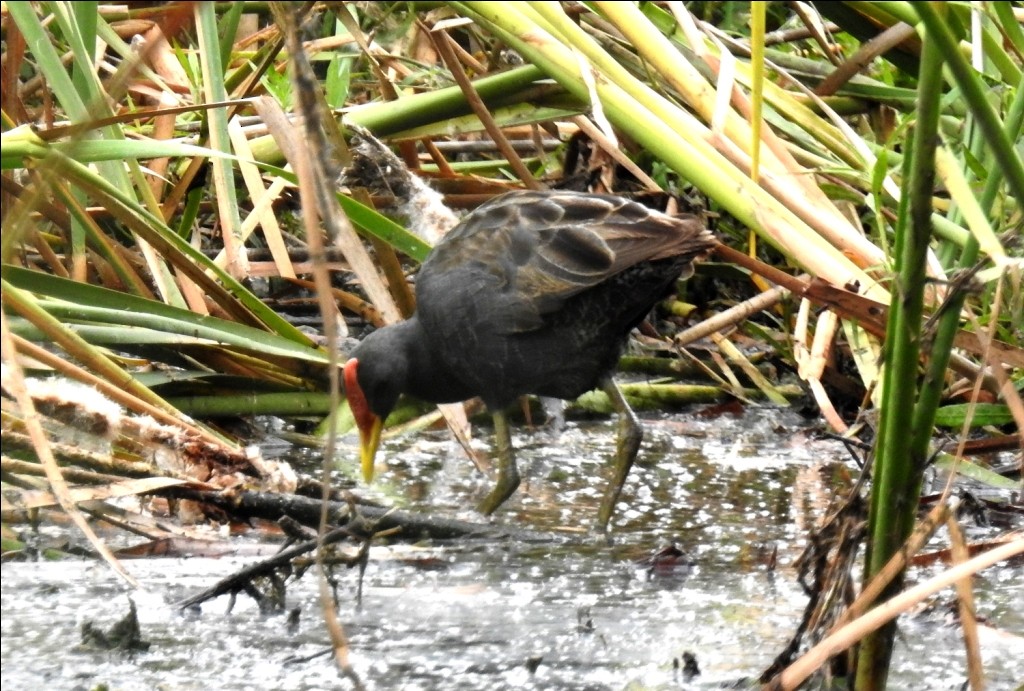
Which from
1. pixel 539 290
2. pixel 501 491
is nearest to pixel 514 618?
pixel 501 491

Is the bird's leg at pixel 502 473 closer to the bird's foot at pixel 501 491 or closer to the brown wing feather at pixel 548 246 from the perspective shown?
the bird's foot at pixel 501 491

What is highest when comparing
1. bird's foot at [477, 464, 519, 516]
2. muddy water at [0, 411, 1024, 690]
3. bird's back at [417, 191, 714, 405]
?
bird's back at [417, 191, 714, 405]

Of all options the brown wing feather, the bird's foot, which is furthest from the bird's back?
the bird's foot

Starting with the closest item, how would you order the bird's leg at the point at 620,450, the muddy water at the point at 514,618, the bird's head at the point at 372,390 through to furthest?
the muddy water at the point at 514,618 < the bird's leg at the point at 620,450 < the bird's head at the point at 372,390

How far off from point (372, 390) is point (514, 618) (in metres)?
1.45

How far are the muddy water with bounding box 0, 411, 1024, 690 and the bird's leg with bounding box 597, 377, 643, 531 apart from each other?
63 mm

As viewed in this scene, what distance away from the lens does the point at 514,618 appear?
2666 mm

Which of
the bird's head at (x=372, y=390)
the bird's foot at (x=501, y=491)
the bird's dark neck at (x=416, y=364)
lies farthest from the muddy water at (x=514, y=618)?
the bird's dark neck at (x=416, y=364)

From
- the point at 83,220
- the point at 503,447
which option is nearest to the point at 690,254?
the point at 503,447

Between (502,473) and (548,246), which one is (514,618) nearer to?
(502,473)

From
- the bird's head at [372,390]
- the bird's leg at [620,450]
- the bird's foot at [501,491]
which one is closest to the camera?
the bird's leg at [620,450]

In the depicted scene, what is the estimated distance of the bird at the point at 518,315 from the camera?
12.2 feet

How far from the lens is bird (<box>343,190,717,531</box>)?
3.73m

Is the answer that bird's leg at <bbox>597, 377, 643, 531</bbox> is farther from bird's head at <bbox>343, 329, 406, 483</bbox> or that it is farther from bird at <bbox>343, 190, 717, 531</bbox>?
bird's head at <bbox>343, 329, 406, 483</bbox>
